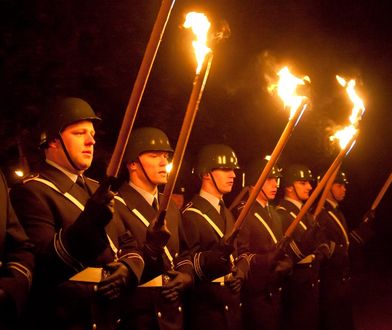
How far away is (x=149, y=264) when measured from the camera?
5152mm

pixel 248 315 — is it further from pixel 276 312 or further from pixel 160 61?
pixel 160 61

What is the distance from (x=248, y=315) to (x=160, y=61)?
4.77 meters

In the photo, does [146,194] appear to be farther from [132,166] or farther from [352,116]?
[352,116]

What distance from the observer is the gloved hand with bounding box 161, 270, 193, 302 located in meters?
5.38

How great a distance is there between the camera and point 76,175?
4.97 metres

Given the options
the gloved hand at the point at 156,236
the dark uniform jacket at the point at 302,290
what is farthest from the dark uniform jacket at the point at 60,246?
the dark uniform jacket at the point at 302,290

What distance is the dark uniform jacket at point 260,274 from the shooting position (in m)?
7.36

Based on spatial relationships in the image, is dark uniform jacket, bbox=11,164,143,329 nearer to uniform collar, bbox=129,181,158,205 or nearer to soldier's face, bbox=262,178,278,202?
uniform collar, bbox=129,181,158,205

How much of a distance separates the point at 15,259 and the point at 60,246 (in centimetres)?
32

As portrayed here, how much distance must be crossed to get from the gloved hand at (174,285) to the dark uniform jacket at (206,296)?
68 cm

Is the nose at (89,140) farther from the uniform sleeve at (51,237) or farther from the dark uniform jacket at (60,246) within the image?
the uniform sleeve at (51,237)

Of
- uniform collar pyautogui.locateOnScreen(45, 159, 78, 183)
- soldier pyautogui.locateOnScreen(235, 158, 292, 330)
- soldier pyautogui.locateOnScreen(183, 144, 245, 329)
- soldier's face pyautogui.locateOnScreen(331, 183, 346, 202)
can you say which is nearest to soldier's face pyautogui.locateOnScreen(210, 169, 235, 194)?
soldier pyautogui.locateOnScreen(183, 144, 245, 329)

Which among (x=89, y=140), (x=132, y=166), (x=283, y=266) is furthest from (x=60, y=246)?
(x=283, y=266)

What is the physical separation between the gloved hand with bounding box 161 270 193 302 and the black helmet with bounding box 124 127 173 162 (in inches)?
55.0
